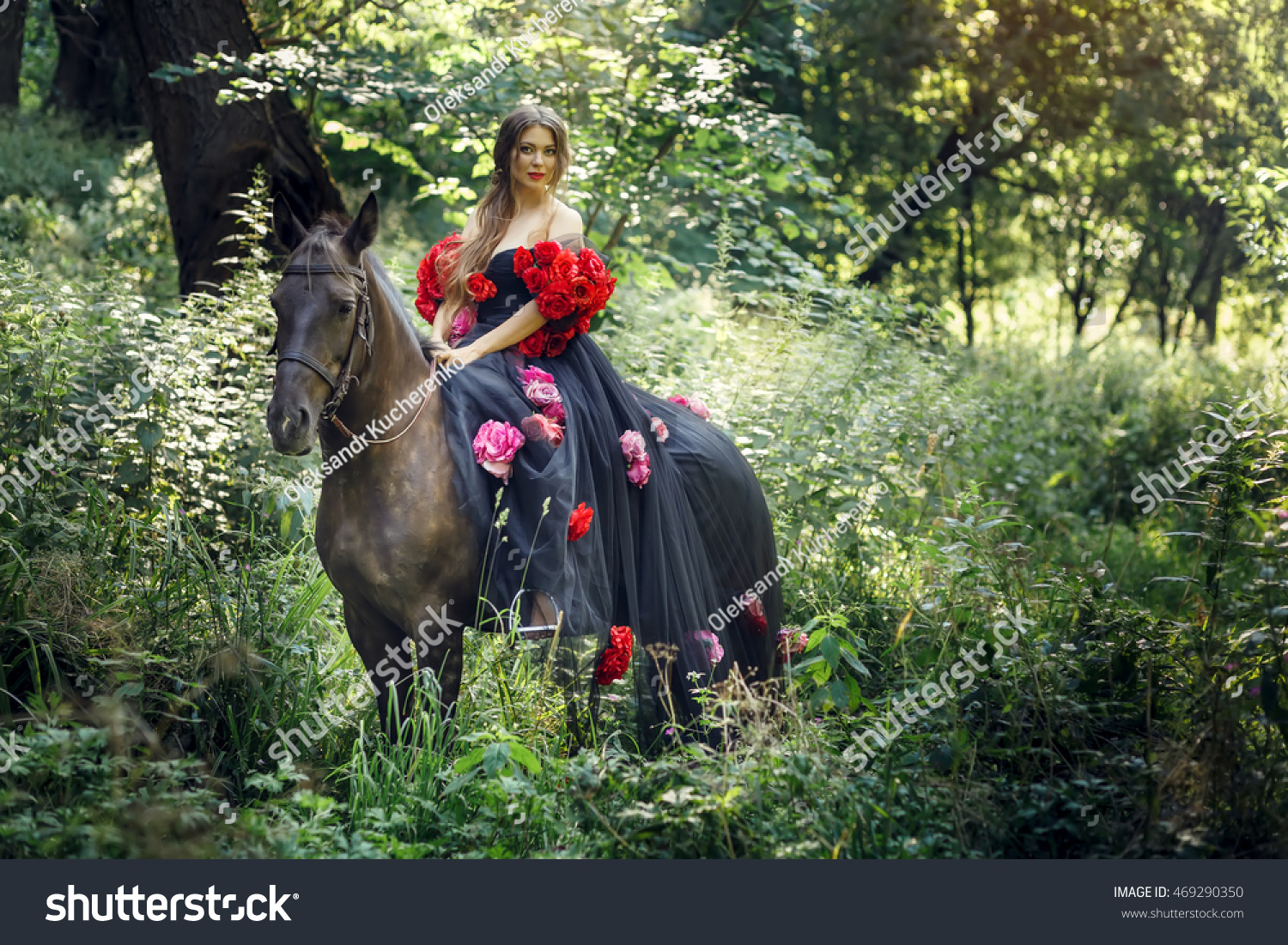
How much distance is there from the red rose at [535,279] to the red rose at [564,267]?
40 mm

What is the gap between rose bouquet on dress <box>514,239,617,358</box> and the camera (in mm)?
4086

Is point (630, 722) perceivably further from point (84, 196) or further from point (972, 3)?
point (972, 3)

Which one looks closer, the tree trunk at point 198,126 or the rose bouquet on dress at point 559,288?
the rose bouquet on dress at point 559,288

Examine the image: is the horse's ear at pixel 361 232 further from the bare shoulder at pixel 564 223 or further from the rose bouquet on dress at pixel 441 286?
the bare shoulder at pixel 564 223

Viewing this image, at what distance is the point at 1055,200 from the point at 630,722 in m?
21.8

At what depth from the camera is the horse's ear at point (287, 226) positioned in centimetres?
347

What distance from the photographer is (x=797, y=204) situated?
53.1 feet

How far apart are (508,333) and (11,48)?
9.58 m

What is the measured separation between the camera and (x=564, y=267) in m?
4.13

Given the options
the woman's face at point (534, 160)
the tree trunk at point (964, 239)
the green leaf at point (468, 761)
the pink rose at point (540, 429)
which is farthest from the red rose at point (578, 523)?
the tree trunk at point (964, 239)

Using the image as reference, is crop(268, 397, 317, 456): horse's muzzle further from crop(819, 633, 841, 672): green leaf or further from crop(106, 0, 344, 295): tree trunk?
crop(106, 0, 344, 295): tree trunk

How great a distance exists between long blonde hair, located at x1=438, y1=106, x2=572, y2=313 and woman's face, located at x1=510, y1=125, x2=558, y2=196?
0.02 metres

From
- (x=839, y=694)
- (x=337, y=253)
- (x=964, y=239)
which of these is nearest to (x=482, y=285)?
(x=337, y=253)

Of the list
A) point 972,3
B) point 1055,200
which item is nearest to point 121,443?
point 972,3
